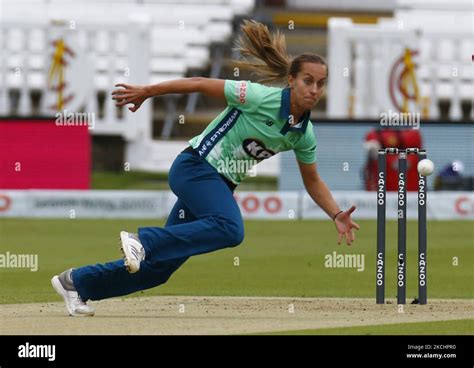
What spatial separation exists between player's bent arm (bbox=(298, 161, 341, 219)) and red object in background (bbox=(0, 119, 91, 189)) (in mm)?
19430

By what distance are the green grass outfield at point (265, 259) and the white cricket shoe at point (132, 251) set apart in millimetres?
2768

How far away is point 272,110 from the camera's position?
32.1 ft

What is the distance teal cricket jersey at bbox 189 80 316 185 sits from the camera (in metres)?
9.77

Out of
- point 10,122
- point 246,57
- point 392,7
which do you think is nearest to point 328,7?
point 392,7

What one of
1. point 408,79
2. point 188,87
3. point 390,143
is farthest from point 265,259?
point 408,79

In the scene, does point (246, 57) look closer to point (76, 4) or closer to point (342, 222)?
point (342, 222)

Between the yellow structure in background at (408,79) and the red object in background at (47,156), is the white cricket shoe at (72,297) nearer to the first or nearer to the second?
the red object in background at (47,156)

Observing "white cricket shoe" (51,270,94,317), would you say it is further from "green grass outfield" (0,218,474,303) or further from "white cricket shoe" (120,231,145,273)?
"green grass outfield" (0,218,474,303)

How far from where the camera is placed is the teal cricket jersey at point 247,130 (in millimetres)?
9766

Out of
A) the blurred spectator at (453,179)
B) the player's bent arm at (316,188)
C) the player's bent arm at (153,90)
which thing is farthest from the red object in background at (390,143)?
the player's bent arm at (153,90)

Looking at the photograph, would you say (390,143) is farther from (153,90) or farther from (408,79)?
(153,90)

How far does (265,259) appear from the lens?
17.8 meters
